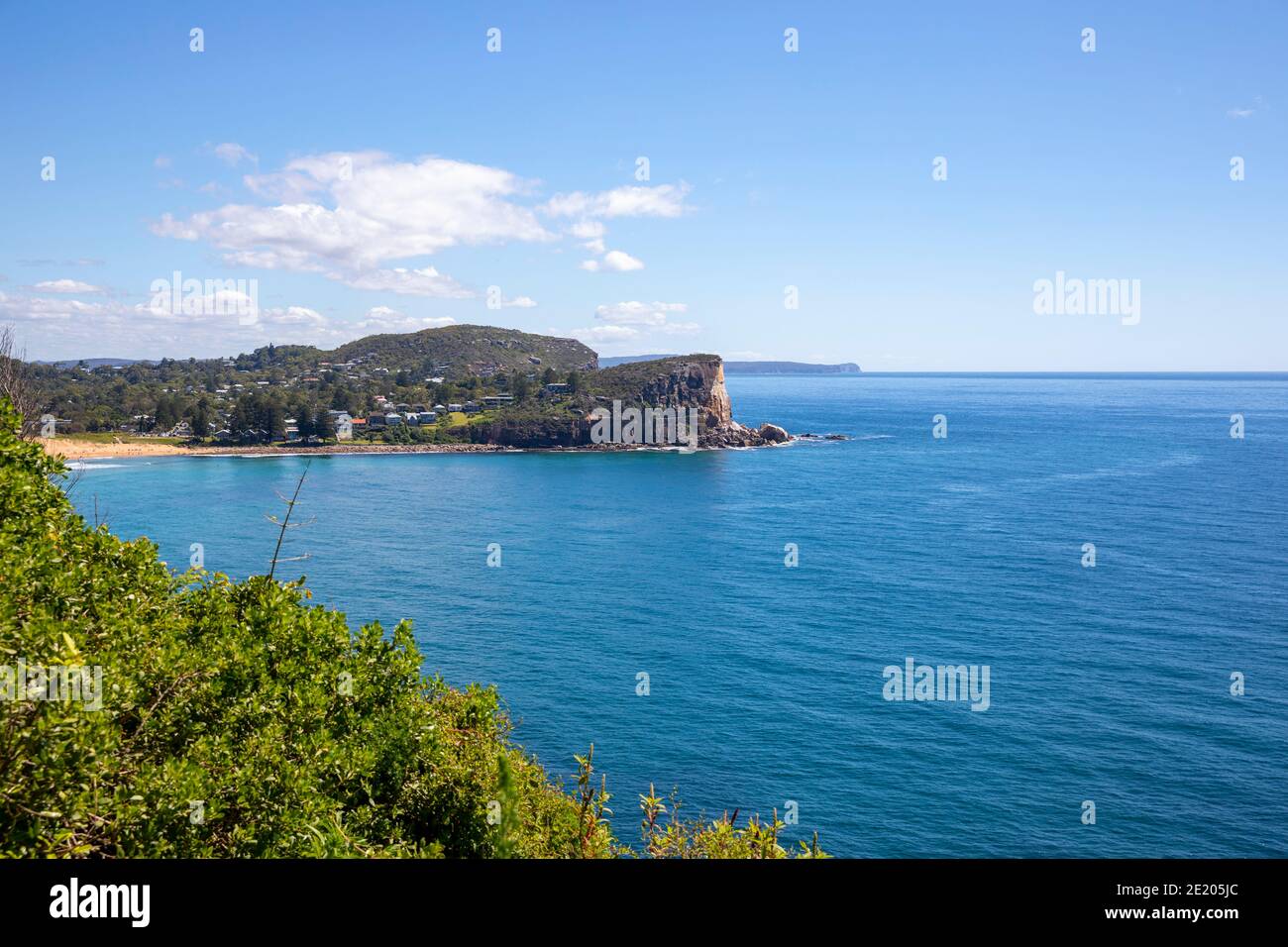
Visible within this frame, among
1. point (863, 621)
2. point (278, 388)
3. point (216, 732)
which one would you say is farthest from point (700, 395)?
point (216, 732)

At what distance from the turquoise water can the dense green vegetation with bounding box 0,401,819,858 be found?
15.5 m

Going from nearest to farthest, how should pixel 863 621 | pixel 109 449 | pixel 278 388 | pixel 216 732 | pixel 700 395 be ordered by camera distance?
pixel 216 732 < pixel 863 621 < pixel 109 449 < pixel 700 395 < pixel 278 388

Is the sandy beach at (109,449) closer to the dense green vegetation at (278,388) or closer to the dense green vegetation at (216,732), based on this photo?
the dense green vegetation at (278,388)

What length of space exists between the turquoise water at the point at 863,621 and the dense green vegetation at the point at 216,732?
15.5m

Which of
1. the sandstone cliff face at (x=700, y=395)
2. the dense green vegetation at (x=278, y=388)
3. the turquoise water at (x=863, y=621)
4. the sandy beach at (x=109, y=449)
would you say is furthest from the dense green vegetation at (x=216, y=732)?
the sandstone cliff face at (x=700, y=395)

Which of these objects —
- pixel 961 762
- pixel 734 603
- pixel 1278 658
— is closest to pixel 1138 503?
pixel 1278 658

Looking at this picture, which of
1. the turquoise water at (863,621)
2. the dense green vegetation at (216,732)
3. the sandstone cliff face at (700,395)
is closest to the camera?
the dense green vegetation at (216,732)

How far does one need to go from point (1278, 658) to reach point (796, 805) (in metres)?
25.6

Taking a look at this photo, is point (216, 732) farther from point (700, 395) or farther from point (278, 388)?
point (278, 388)

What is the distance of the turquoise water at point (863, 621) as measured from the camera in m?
27.3

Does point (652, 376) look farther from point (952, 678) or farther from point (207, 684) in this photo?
point (207, 684)

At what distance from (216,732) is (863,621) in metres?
38.7

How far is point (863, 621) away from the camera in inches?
1721
